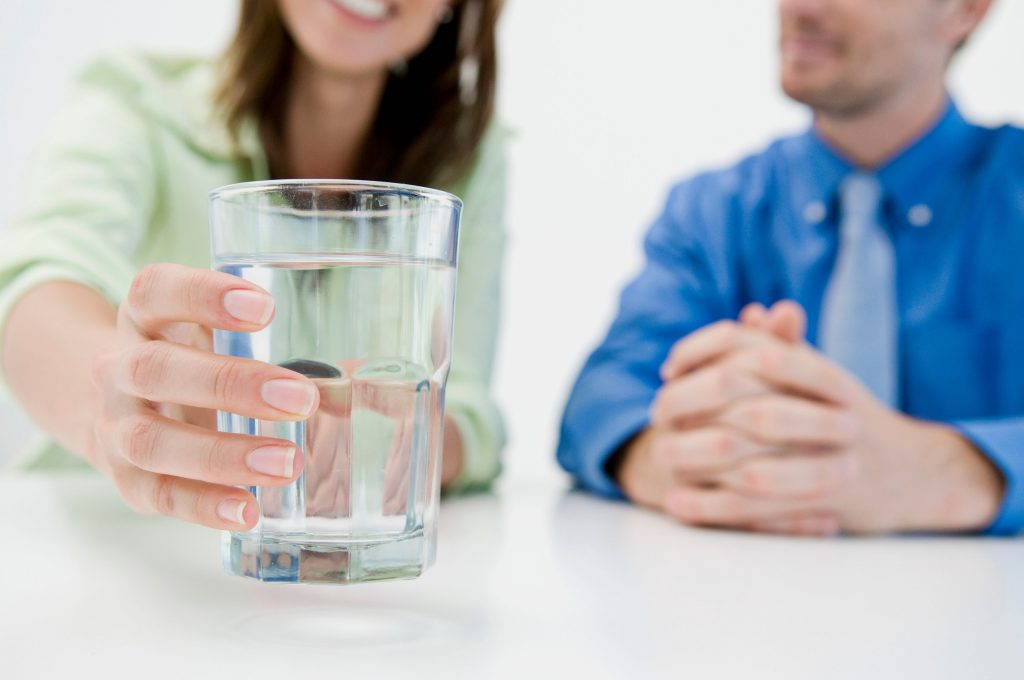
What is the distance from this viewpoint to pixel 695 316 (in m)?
1.51

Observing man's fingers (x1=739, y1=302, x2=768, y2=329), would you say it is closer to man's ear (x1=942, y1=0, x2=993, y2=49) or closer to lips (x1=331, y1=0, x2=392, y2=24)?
lips (x1=331, y1=0, x2=392, y2=24)

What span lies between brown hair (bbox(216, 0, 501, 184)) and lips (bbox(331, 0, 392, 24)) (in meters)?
0.15

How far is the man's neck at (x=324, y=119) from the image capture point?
1.44 meters

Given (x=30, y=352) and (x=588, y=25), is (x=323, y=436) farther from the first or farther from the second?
(x=588, y=25)

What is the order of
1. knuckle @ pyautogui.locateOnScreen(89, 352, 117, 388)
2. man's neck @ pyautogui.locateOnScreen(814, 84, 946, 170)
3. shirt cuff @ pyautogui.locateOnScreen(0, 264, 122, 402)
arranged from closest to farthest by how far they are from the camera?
knuckle @ pyautogui.locateOnScreen(89, 352, 117, 388)
shirt cuff @ pyautogui.locateOnScreen(0, 264, 122, 402)
man's neck @ pyautogui.locateOnScreen(814, 84, 946, 170)

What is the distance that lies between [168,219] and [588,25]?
71.6 inches

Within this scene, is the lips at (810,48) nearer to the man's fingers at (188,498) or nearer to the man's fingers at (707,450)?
the man's fingers at (707,450)

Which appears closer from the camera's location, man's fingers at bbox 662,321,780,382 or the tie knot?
man's fingers at bbox 662,321,780,382

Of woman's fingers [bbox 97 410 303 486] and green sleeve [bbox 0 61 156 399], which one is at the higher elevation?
green sleeve [bbox 0 61 156 399]

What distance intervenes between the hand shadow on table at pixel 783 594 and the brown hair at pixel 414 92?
66cm

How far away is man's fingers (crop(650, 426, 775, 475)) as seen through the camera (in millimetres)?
1031

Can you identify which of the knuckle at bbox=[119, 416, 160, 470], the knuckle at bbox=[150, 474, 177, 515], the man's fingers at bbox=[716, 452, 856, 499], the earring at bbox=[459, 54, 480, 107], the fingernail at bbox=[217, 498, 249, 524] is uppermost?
the earring at bbox=[459, 54, 480, 107]

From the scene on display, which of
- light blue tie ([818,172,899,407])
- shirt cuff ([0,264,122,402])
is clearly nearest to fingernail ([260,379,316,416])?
shirt cuff ([0,264,122,402])

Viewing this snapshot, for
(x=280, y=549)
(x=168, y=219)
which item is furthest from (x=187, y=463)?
(x=168, y=219)
